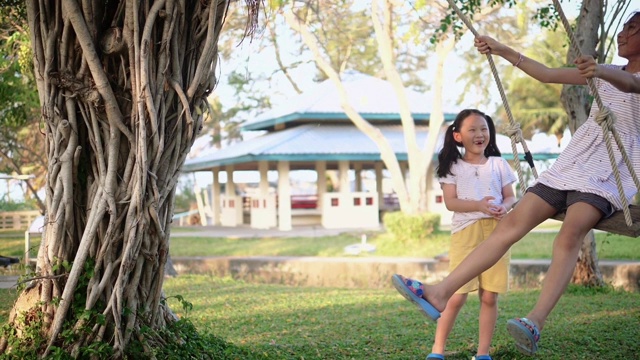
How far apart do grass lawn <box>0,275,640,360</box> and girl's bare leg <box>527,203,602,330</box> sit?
1202 millimetres

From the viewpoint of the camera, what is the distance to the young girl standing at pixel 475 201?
441cm

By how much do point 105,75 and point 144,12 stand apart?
34cm

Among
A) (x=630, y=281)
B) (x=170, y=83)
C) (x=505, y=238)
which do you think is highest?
(x=170, y=83)

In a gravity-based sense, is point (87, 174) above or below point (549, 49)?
below

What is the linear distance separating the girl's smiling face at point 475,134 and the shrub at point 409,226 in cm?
1264

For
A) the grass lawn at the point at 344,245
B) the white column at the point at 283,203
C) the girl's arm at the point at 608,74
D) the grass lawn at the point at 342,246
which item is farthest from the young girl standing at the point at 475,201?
the white column at the point at 283,203

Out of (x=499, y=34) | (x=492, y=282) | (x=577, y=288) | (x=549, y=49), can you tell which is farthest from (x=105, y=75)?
(x=549, y=49)

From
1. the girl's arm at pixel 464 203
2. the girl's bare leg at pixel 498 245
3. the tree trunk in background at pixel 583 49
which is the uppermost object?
the tree trunk in background at pixel 583 49

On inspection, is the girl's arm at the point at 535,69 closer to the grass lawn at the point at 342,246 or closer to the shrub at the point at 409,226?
the grass lawn at the point at 342,246

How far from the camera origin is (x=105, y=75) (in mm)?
3568

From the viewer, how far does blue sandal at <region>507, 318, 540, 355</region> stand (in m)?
3.38

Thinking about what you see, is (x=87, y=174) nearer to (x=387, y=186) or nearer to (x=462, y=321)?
(x=462, y=321)

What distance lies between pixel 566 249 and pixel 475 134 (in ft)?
3.75

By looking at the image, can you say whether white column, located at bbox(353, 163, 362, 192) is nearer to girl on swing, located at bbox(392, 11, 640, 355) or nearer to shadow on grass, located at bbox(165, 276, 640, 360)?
shadow on grass, located at bbox(165, 276, 640, 360)
